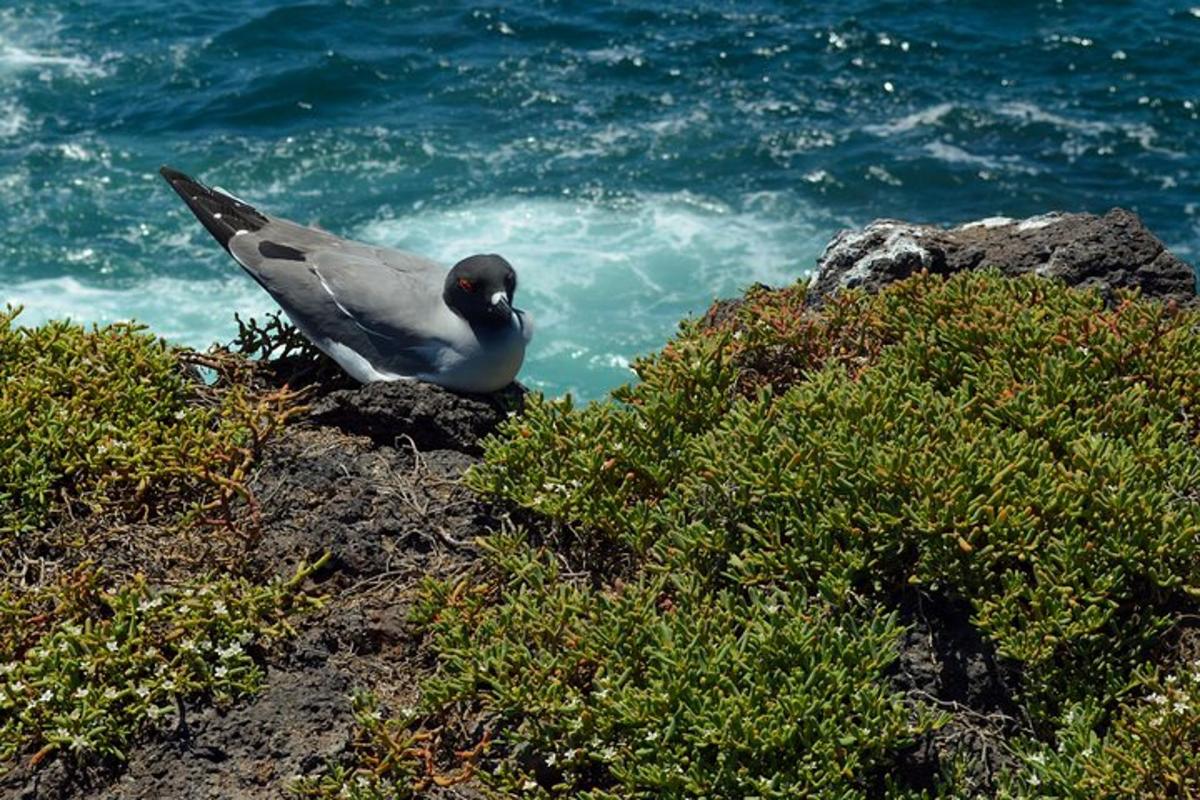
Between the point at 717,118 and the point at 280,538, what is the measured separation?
726 inches

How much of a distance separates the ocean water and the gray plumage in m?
8.94

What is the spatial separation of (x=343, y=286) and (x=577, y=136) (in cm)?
1591

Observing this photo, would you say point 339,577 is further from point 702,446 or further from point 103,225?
point 103,225

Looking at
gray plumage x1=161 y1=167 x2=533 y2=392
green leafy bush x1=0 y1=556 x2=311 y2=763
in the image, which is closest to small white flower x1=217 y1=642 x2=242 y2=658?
green leafy bush x1=0 y1=556 x2=311 y2=763

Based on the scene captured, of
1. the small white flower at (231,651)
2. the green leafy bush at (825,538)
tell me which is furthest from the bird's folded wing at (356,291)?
the small white flower at (231,651)

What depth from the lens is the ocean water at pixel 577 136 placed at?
19656 millimetres

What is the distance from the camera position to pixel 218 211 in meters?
8.88

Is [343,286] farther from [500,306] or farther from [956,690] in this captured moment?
[956,690]

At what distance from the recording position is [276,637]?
20.1 feet

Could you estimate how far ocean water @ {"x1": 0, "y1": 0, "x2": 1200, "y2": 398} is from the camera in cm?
1966

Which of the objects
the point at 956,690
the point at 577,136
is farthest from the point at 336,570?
the point at 577,136

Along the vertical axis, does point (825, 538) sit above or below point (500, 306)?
below

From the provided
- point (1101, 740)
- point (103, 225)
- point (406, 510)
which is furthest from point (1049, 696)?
point (103, 225)

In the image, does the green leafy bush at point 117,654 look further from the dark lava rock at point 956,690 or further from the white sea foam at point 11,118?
the white sea foam at point 11,118
